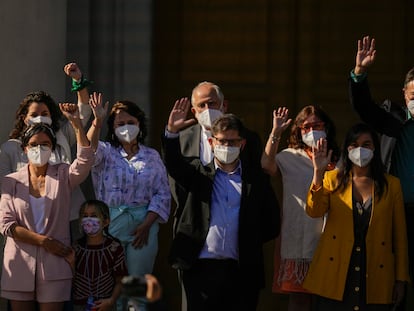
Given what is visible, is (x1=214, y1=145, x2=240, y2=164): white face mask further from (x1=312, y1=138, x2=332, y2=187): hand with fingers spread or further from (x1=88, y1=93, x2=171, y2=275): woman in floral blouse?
(x1=88, y1=93, x2=171, y2=275): woman in floral blouse

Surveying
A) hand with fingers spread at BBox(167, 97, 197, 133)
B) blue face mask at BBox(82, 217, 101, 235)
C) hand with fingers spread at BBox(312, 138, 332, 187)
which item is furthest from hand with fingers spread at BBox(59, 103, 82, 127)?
hand with fingers spread at BBox(312, 138, 332, 187)

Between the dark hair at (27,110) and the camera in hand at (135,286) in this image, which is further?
the dark hair at (27,110)

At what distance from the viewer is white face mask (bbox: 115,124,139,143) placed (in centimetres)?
962

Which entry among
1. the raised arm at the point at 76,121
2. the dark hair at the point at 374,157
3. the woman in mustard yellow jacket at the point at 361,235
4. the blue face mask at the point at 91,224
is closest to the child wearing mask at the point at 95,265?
the blue face mask at the point at 91,224

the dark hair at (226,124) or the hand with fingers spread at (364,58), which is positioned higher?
the hand with fingers spread at (364,58)

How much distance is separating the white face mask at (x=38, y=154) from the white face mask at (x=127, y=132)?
57 centimetres

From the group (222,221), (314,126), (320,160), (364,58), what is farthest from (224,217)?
(364,58)

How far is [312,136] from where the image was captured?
947 cm

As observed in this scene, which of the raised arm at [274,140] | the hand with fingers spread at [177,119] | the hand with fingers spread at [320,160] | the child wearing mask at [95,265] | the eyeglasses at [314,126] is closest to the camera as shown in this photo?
the hand with fingers spread at [177,119]

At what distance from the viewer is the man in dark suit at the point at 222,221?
8977 mm

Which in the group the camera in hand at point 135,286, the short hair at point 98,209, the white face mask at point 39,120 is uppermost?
the white face mask at point 39,120

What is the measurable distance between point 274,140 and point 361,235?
0.85 m

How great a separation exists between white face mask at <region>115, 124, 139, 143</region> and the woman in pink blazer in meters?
0.34

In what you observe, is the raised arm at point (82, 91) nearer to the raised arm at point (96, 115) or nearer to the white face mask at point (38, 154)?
the raised arm at point (96, 115)
